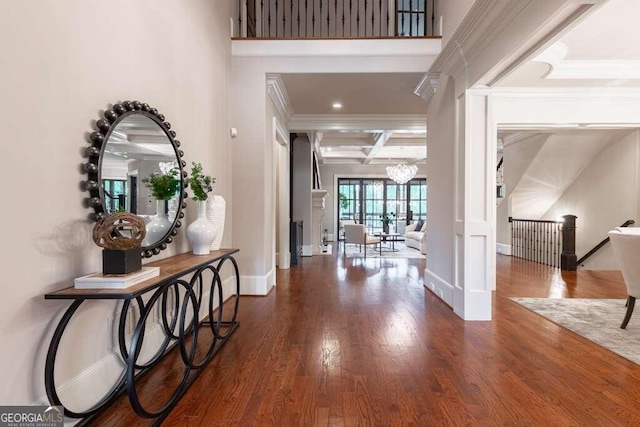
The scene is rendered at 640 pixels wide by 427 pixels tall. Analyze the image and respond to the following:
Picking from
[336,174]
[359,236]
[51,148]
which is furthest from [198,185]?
[336,174]

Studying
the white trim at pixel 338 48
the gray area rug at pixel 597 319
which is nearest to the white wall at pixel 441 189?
the white trim at pixel 338 48

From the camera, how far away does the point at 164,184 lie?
8.47ft

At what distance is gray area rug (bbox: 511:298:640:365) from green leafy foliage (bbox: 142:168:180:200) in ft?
11.9

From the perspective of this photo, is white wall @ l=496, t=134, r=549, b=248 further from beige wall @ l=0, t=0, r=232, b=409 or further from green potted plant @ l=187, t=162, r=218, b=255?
Answer: beige wall @ l=0, t=0, r=232, b=409

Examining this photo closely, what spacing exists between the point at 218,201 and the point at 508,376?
262 cm

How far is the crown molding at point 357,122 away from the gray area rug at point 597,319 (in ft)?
11.1

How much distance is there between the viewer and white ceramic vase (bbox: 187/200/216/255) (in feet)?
9.11

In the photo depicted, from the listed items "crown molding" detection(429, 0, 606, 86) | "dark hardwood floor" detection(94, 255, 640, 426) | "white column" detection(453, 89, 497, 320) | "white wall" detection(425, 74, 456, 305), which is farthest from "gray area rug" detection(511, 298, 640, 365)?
"crown molding" detection(429, 0, 606, 86)

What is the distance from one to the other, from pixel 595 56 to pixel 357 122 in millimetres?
3417

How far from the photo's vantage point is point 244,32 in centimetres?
455

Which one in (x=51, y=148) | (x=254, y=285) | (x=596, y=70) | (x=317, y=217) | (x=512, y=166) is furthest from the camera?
(x=317, y=217)

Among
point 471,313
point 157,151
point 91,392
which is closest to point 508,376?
point 471,313

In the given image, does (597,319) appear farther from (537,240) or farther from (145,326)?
(537,240)

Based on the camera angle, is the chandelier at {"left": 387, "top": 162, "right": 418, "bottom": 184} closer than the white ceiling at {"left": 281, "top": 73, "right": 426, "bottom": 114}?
No
